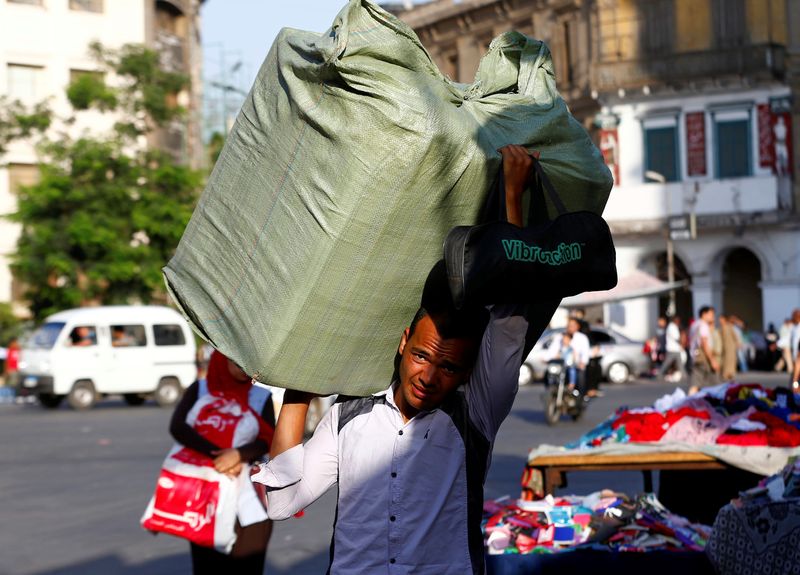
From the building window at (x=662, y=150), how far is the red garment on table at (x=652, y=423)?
126 feet

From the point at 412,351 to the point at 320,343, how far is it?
0.80 ft

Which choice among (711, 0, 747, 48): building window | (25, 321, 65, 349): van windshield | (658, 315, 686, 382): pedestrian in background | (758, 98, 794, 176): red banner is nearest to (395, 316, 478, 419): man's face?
(25, 321, 65, 349): van windshield

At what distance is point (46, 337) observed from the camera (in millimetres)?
28766

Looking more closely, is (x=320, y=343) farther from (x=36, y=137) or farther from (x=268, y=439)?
(x=36, y=137)

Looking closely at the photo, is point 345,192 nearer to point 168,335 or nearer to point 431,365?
Result: point 431,365

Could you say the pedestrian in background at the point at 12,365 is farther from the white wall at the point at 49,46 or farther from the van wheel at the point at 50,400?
the white wall at the point at 49,46

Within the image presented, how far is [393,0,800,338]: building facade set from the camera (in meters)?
44.2

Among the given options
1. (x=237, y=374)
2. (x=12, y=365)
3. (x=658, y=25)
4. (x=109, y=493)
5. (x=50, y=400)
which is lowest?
(x=50, y=400)

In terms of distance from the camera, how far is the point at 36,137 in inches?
1718

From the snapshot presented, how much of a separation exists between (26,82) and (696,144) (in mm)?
22661

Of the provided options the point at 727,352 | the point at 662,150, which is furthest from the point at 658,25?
the point at 727,352

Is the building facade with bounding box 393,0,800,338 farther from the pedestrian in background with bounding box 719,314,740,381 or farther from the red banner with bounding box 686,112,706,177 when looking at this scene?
the pedestrian in background with bounding box 719,314,740,381

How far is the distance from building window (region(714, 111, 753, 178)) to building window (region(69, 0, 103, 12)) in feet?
71.0

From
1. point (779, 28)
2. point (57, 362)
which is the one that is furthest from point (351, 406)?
point (779, 28)
